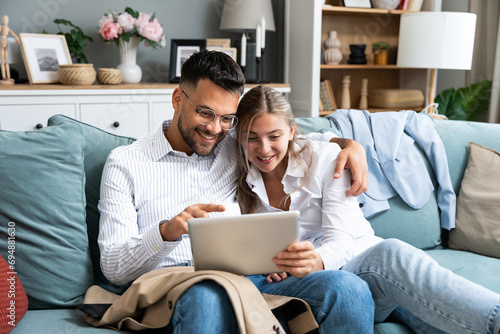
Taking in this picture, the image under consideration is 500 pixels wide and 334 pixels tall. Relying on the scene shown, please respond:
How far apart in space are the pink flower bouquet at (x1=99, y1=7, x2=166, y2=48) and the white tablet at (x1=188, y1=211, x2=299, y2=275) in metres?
2.22

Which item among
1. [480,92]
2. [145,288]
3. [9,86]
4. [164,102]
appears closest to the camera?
[145,288]

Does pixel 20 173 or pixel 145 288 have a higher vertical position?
pixel 20 173

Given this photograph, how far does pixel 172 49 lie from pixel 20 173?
207 centimetres

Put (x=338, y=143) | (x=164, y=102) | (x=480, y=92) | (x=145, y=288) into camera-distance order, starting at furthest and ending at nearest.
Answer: (x=480, y=92) < (x=164, y=102) < (x=338, y=143) < (x=145, y=288)

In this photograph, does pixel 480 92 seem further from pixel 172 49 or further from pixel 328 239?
pixel 328 239

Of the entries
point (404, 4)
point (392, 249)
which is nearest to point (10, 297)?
point (392, 249)

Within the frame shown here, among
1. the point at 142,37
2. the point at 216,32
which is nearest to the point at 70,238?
the point at 142,37

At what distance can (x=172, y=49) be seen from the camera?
132 inches

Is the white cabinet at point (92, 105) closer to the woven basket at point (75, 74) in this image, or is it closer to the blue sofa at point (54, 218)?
the woven basket at point (75, 74)

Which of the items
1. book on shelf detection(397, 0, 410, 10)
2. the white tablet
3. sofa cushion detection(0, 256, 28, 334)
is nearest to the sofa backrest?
the white tablet

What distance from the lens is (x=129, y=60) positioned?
3275 mm

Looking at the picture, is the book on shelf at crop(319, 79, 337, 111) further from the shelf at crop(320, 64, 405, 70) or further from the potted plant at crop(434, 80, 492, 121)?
the potted plant at crop(434, 80, 492, 121)

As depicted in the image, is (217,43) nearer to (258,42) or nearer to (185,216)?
(258,42)

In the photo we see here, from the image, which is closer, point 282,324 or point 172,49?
point 282,324
